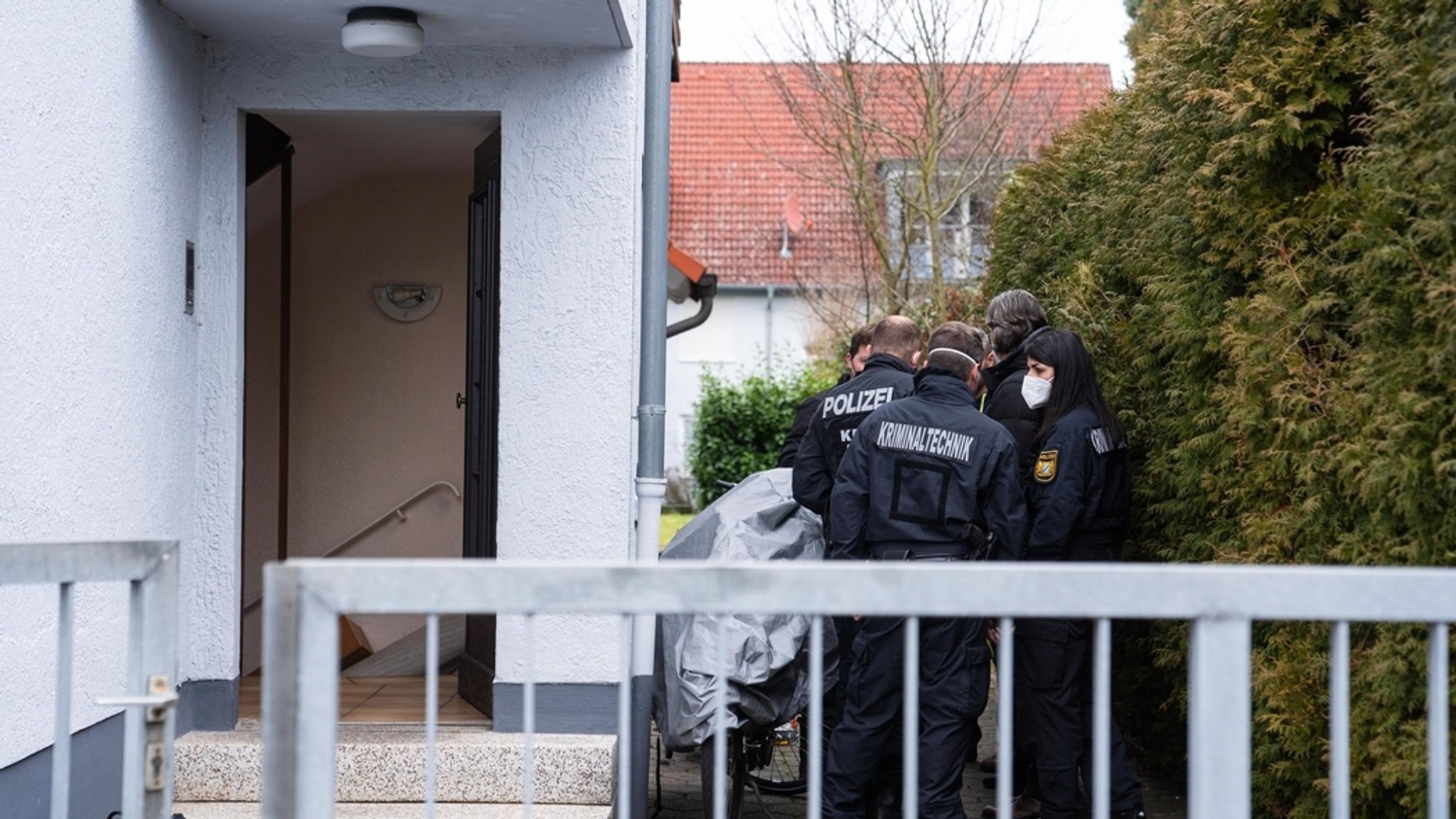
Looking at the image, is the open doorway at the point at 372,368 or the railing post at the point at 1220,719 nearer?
the railing post at the point at 1220,719

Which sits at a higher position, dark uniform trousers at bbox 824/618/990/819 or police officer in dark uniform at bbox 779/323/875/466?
police officer in dark uniform at bbox 779/323/875/466

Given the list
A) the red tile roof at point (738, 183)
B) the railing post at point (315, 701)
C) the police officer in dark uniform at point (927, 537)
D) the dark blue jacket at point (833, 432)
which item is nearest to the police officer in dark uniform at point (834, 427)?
the dark blue jacket at point (833, 432)

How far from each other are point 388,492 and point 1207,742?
630 cm

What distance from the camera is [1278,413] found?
4516 millimetres

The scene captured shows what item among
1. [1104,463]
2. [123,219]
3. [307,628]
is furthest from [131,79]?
[1104,463]

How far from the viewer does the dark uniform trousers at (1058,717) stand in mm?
5484

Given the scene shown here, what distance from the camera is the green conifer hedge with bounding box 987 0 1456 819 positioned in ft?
11.9

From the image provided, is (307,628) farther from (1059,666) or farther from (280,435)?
(280,435)

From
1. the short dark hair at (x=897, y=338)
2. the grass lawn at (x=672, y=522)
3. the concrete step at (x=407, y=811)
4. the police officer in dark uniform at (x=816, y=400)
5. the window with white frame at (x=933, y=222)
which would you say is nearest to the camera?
the concrete step at (x=407, y=811)

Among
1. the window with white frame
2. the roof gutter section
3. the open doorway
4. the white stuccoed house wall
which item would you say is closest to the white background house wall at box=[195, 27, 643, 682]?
the white stuccoed house wall

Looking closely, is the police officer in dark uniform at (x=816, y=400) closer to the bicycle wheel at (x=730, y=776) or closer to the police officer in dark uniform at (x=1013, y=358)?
the police officer in dark uniform at (x=1013, y=358)

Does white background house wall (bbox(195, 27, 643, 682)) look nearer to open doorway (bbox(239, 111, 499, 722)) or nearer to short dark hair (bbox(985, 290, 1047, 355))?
short dark hair (bbox(985, 290, 1047, 355))

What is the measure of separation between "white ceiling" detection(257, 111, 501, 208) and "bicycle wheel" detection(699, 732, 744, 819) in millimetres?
2559

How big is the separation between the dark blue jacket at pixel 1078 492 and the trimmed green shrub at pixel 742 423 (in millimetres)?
15138
